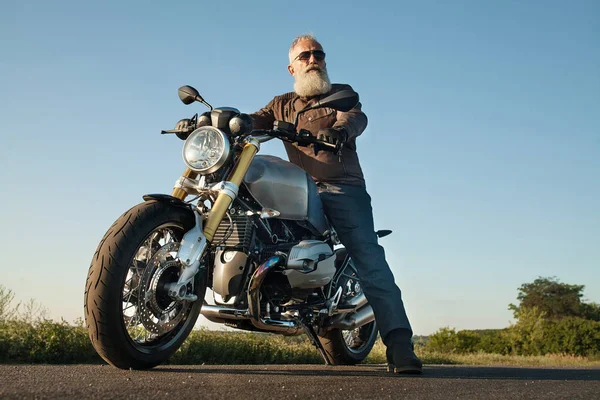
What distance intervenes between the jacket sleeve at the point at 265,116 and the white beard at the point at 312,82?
0.30 metres

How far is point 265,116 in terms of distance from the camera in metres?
5.40

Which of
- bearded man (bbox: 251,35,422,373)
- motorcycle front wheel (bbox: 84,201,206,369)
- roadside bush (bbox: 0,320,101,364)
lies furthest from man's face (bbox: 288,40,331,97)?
roadside bush (bbox: 0,320,101,364)

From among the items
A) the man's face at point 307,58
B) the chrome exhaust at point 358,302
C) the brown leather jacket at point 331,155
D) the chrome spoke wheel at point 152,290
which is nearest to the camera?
the chrome spoke wheel at point 152,290

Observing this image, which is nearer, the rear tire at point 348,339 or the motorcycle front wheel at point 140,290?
the motorcycle front wheel at point 140,290

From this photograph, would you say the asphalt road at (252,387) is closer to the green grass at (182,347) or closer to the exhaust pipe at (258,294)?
the exhaust pipe at (258,294)

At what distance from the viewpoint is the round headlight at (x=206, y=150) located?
12.3 feet

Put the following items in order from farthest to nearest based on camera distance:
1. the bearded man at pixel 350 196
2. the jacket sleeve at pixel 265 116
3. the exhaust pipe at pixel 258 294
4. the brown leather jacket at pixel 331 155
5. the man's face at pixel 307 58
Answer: the jacket sleeve at pixel 265 116, the man's face at pixel 307 58, the brown leather jacket at pixel 331 155, the bearded man at pixel 350 196, the exhaust pipe at pixel 258 294

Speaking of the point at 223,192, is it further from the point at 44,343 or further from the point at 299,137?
the point at 44,343

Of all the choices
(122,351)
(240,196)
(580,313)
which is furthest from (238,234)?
(580,313)

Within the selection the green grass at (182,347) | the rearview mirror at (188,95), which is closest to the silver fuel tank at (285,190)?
the rearview mirror at (188,95)

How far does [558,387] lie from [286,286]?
180cm

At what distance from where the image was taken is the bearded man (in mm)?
4480

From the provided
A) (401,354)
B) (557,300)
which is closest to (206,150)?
(401,354)

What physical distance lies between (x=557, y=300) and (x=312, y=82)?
53623 mm
